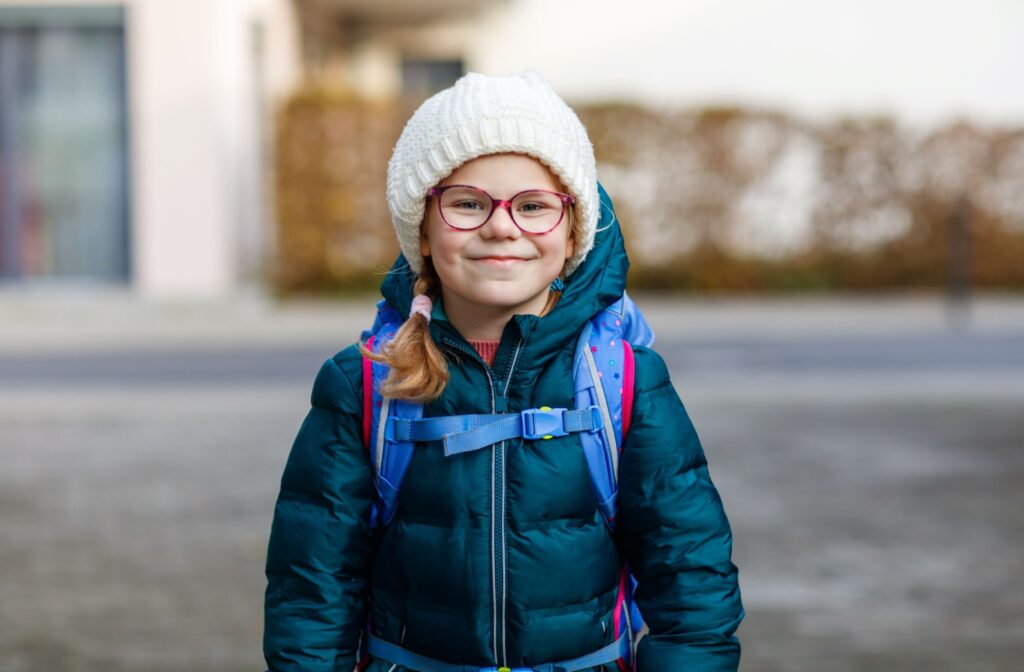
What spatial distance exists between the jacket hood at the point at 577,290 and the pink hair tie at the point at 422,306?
14mm

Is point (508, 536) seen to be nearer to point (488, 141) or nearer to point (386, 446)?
point (386, 446)

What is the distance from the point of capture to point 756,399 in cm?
958

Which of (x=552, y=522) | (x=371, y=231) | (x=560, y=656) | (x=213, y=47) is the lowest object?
(x=560, y=656)

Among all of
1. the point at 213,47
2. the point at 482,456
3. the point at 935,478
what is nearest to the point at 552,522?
the point at 482,456

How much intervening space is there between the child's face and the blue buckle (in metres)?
0.18

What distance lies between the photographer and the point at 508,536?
2215 mm

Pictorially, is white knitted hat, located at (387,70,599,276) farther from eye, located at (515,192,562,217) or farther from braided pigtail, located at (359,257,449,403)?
braided pigtail, located at (359,257,449,403)

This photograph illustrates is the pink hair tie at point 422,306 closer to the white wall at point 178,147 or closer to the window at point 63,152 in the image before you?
the white wall at point 178,147

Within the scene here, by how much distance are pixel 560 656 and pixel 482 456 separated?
33cm

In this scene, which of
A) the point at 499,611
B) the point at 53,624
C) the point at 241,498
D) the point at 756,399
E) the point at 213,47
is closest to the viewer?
the point at 499,611

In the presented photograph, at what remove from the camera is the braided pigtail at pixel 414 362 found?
7.30 feet

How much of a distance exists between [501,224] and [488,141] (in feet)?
0.41

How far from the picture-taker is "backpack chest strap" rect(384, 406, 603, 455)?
2213 millimetres

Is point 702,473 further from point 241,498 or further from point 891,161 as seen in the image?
point 891,161
